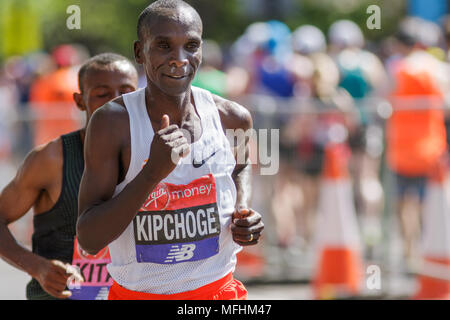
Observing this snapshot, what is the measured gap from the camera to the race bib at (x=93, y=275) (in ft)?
12.5

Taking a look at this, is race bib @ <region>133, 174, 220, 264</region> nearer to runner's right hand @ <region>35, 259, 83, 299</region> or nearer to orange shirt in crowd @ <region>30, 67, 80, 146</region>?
runner's right hand @ <region>35, 259, 83, 299</region>

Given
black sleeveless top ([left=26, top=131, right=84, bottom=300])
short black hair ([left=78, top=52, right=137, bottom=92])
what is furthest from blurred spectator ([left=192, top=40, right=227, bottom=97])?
black sleeveless top ([left=26, top=131, right=84, bottom=300])

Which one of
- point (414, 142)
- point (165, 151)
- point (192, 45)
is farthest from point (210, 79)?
point (165, 151)

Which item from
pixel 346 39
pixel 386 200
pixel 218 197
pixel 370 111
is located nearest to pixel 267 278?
pixel 386 200

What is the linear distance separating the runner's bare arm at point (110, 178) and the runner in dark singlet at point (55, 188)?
0.91 m

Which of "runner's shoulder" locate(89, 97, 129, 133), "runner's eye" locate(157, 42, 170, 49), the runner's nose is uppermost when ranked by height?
"runner's eye" locate(157, 42, 170, 49)

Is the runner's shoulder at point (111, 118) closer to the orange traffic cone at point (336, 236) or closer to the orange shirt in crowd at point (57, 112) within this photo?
the orange traffic cone at point (336, 236)

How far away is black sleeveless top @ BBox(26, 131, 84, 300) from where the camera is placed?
3.80m

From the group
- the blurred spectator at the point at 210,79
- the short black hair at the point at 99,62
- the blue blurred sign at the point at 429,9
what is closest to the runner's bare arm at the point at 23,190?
the short black hair at the point at 99,62

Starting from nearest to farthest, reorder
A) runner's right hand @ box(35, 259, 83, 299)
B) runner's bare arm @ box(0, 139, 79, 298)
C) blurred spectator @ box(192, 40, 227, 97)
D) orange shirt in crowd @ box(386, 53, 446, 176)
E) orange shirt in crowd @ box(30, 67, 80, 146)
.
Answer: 1. runner's right hand @ box(35, 259, 83, 299)
2. runner's bare arm @ box(0, 139, 79, 298)
3. orange shirt in crowd @ box(386, 53, 446, 176)
4. orange shirt in crowd @ box(30, 67, 80, 146)
5. blurred spectator @ box(192, 40, 227, 97)

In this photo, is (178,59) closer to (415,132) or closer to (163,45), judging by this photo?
(163,45)

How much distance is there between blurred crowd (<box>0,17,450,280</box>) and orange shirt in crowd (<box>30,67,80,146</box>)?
1 centimetres

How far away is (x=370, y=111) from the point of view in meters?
7.87

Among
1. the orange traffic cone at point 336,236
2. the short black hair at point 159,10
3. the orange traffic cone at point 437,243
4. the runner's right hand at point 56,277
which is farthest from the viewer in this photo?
the orange traffic cone at point 336,236
